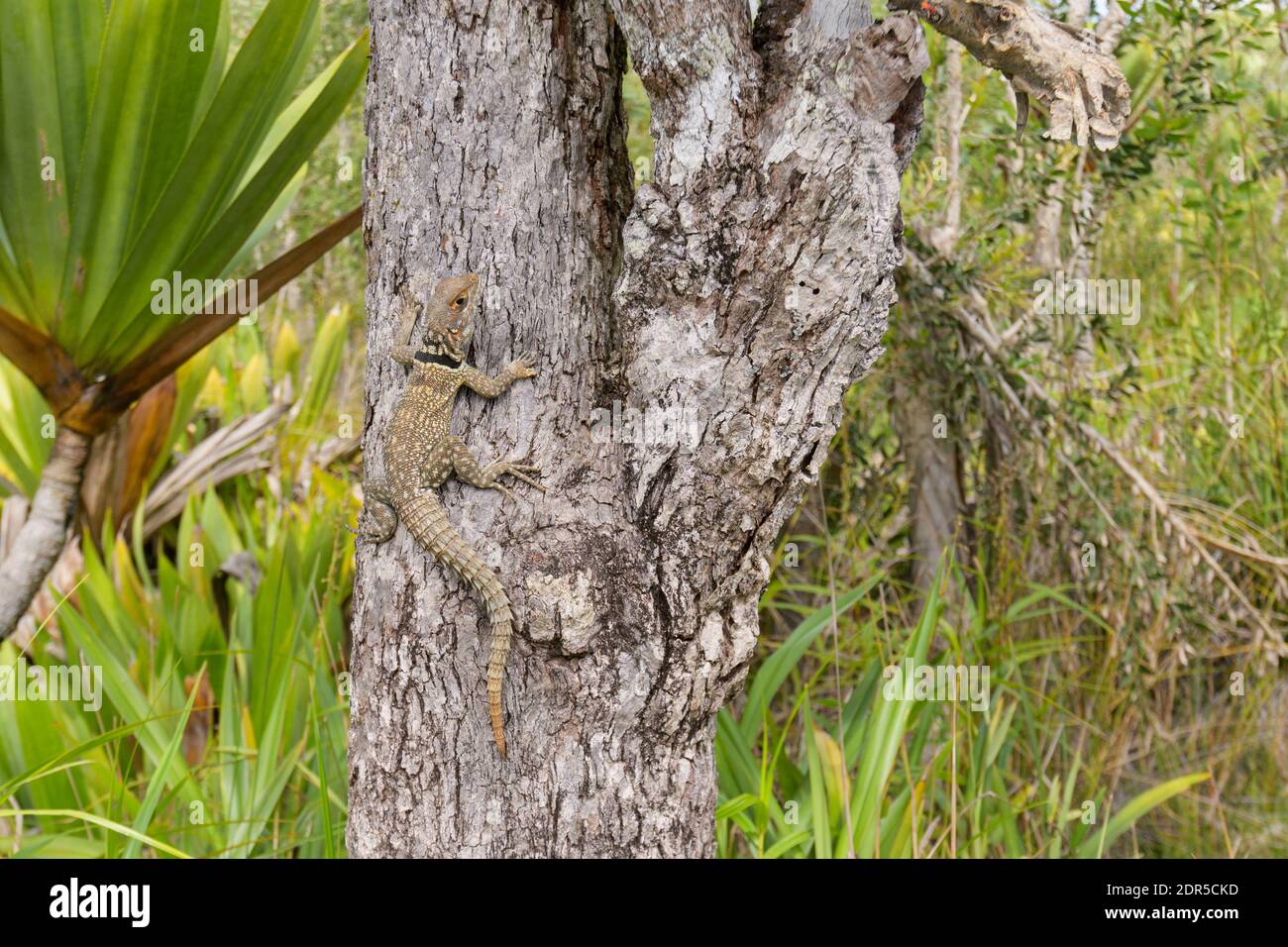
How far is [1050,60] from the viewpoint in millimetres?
1975

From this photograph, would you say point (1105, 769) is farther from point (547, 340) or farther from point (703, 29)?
point (703, 29)

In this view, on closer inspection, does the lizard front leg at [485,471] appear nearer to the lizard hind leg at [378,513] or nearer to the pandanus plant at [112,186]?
the lizard hind leg at [378,513]

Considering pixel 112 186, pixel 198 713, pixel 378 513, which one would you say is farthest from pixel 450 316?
pixel 198 713

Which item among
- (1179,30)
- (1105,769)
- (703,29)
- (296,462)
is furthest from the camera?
(296,462)

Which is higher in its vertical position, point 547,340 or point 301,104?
point 301,104

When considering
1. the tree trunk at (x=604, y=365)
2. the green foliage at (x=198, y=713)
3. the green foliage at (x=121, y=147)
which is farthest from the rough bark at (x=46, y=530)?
the tree trunk at (x=604, y=365)

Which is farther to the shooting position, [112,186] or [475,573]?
[112,186]

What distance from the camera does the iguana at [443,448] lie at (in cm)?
203

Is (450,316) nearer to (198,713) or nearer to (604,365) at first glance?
(604,365)

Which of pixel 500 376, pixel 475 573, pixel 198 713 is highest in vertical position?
pixel 500 376

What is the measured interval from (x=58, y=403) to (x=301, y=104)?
45.8 inches

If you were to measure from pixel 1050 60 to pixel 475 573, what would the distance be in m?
1.46
